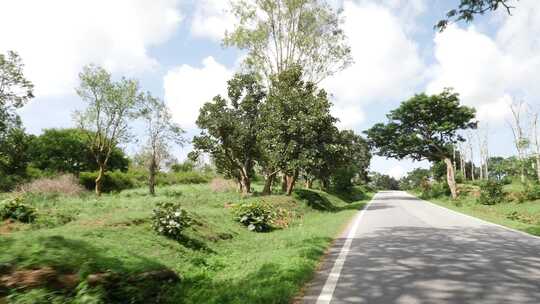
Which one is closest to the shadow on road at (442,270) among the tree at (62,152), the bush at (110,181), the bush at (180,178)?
the bush at (110,181)

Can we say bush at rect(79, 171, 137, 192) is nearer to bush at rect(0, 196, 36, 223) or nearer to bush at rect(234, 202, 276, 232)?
bush at rect(234, 202, 276, 232)

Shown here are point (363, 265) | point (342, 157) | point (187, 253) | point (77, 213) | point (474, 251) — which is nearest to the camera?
point (363, 265)

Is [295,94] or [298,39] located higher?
[298,39]

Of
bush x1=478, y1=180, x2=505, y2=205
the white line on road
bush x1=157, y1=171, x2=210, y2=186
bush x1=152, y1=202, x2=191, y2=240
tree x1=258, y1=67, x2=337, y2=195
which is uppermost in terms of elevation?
tree x1=258, y1=67, x2=337, y2=195

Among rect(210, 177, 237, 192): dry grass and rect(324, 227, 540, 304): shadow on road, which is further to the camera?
rect(210, 177, 237, 192): dry grass

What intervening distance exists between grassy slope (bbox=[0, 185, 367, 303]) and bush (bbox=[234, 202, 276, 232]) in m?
0.94

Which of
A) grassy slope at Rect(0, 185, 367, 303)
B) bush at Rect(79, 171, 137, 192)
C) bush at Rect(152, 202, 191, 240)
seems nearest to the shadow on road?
grassy slope at Rect(0, 185, 367, 303)

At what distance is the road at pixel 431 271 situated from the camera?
19.1 feet

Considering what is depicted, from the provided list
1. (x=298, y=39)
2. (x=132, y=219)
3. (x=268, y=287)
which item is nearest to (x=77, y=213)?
(x=132, y=219)

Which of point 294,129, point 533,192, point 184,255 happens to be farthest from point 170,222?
point 533,192

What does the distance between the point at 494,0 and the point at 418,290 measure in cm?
768

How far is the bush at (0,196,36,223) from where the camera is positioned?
10812mm

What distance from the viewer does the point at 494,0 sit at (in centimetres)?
999

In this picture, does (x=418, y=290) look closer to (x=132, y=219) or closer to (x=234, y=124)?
(x=132, y=219)
